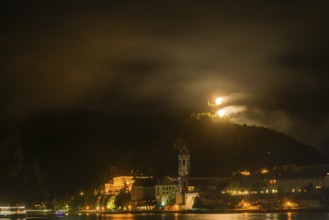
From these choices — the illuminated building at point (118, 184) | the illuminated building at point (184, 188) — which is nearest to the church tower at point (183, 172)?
the illuminated building at point (184, 188)

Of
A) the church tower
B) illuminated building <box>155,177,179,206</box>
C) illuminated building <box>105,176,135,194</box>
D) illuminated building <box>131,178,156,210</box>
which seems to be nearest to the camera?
the church tower

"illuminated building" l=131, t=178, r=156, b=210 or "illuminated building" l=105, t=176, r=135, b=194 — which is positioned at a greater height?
"illuminated building" l=105, t=176, r=135, b=194

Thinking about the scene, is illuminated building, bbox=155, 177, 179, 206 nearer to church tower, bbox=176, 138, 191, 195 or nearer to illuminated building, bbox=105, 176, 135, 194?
church tower, bbox=176, 138, 191, 195

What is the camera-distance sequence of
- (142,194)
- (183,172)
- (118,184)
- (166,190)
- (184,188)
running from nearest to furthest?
(184,188) < (183,172) < (166,190) < (142,194) < (118,184)

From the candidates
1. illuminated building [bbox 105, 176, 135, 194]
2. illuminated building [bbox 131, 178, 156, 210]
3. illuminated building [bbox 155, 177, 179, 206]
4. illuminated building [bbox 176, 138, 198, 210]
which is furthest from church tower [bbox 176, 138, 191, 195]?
illuminated building [bbox 105, 176, 135, 194]

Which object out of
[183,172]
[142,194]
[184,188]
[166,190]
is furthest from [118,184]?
[184,188]

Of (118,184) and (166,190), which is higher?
(118,184)

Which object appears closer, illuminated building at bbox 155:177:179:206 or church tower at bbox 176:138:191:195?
church tower at bbox 176:138:191:195

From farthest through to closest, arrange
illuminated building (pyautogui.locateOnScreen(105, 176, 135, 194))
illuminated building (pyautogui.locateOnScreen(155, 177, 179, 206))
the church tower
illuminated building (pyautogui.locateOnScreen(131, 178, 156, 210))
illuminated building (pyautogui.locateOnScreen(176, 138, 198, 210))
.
Result: 1. illuminated building (pyautogui.locateOnScreen(105, 176, 135, 194))
2. illuminated building (pyautogui.locateOnScreen(131, 178, 156, 210))
3. illuminated building (pyautogui.locateOnScreen(155, 177, 179, 206))
4. the church tower
5. illuminated building (pyautogui.locateOnScreen(176, 138, 198, 210))

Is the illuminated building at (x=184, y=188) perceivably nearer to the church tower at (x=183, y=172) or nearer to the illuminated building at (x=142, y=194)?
the church tower at (x=183, y=172)

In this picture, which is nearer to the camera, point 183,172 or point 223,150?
point 183,172

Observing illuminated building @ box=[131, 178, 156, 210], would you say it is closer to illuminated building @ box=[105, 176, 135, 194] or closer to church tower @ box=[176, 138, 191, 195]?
illuminated building @ box=[105, 176, 135, 194]

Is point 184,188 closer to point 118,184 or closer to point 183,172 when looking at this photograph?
point 183,172

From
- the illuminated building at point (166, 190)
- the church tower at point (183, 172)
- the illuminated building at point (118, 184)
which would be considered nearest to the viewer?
the church tower at point (183, 172)
